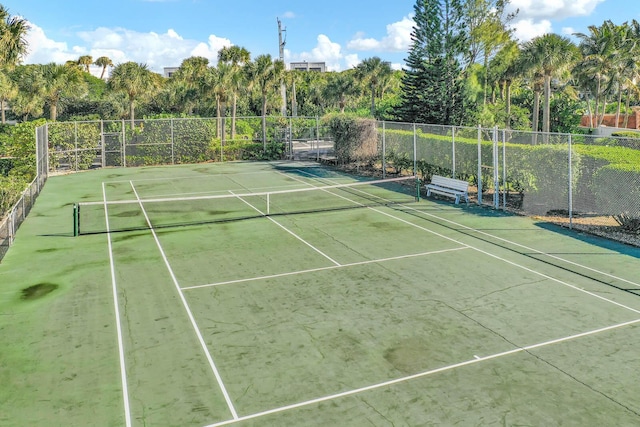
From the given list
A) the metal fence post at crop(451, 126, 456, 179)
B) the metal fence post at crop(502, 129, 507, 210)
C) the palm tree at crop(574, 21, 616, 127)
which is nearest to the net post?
the metal fence post at crop(502, 129, 507, 210)

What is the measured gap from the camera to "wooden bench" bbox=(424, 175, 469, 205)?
75.8ft

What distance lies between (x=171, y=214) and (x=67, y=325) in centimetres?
1074

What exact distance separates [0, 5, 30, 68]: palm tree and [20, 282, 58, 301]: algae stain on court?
2211 centimetres

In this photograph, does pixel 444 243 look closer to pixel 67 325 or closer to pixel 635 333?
pixel 635 333

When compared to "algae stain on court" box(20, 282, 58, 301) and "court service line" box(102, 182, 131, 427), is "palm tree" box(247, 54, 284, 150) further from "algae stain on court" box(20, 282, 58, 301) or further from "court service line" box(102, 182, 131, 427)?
"algae stain on court" box(20, 282, 58, 301)

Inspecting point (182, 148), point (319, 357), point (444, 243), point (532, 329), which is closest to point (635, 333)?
point (532, 329)

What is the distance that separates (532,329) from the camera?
1070 cm

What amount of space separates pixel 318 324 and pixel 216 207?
41.9 ft

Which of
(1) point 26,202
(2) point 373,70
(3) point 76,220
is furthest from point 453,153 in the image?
(2) point 373,70

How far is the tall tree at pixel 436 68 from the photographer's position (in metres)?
46.2

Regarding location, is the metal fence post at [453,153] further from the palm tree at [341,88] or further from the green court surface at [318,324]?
the palm tree at [341,88]

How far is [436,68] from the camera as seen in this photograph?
45.9m

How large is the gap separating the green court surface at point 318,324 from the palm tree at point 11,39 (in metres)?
15.5

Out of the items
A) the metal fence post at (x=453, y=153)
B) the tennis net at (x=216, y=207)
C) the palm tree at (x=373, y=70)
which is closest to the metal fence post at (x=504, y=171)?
the metal fence post at (x=453, y=153)
